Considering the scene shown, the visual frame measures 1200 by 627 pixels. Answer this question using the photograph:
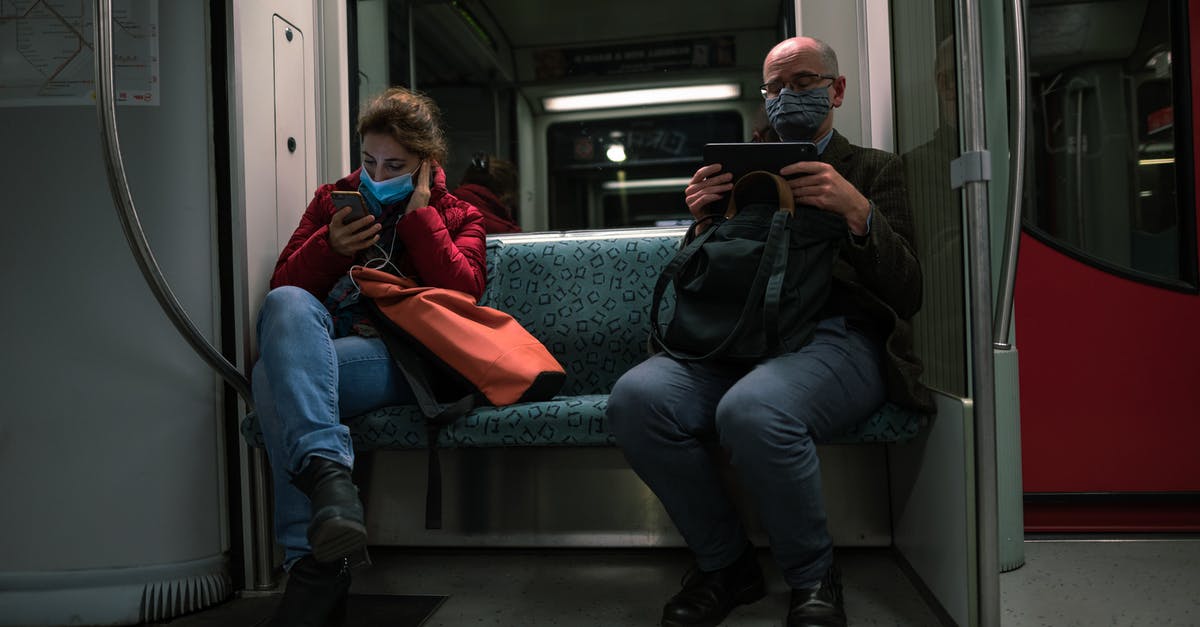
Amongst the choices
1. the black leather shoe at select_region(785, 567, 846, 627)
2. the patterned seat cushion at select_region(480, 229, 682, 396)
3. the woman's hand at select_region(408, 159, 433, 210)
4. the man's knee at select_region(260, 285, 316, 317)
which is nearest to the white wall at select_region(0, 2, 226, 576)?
the man's knee at select_region(260, 285, 316, 317)

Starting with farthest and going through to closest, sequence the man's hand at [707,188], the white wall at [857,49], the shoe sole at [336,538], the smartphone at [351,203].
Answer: the white wall at [857,49] < the smartphone at [351,203] < the man's hand at [707,188] < the shoe sole at [336,538]

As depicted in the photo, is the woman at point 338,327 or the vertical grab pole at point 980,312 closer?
the vertical grab pole at point 980,312

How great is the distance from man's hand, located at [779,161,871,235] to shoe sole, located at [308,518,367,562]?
1.17 metres

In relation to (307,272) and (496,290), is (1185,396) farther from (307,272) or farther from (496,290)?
(307,272)

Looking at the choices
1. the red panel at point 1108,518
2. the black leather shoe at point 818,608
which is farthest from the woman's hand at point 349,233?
the red panel at point 1108,518

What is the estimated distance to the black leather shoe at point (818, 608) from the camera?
1.61 meters

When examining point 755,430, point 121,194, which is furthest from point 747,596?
point 121,194

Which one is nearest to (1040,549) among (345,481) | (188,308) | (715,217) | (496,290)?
(715,217)

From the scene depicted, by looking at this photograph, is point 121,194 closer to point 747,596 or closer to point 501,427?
point 501,427

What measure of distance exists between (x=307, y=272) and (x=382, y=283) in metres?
0.22

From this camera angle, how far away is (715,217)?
6.20 feet

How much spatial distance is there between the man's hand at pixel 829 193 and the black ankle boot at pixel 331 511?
1.16 m

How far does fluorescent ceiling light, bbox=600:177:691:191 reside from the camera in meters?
2.92

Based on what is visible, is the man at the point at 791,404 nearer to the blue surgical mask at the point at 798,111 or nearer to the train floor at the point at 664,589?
the blue surgical mask at the point at 798,111
